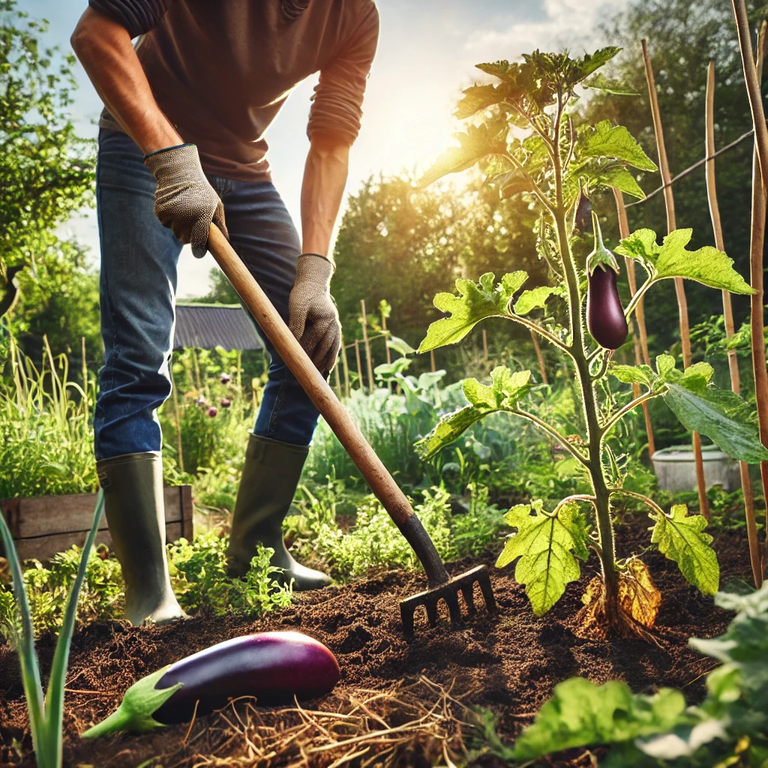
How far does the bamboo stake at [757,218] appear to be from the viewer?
134cm

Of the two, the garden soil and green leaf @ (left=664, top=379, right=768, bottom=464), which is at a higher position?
green leaf @ (left=664, top=379, right=768, bottom=464)

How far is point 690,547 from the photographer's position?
132cm

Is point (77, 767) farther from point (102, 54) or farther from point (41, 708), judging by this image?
point (102, 54)

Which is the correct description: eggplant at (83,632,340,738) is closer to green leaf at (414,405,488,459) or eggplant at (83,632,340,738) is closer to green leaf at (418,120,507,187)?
green leaf at (414,405,488,459)

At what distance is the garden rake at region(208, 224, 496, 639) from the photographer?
1.60 m

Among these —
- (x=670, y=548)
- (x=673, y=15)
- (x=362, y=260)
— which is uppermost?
(x=673, y=15)

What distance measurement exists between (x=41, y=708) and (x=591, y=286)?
3.81ft

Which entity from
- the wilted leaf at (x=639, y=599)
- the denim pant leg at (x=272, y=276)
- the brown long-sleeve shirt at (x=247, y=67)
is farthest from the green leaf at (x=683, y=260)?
the brown long-sleeve shirt at (x=247, y=67)

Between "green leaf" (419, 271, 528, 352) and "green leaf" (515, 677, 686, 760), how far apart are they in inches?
31.4

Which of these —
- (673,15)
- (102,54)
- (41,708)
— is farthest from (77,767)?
(673,15)

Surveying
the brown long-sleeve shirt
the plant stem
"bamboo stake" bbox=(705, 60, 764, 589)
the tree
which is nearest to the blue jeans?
the brown long-sleeve shirt

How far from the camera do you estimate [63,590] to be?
2.10 metres

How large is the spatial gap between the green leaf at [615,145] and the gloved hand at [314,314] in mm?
1105

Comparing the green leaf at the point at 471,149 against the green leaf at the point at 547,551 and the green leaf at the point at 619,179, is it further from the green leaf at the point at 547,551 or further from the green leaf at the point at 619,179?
the green leaf at the point at 547,551
